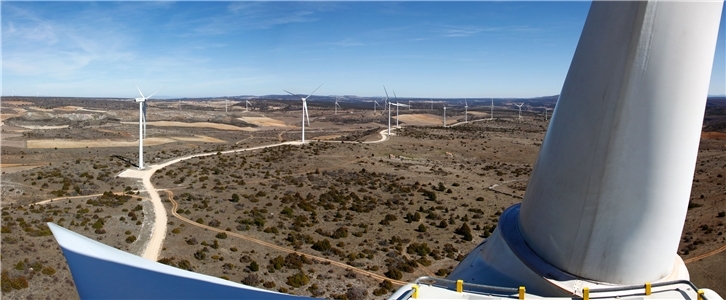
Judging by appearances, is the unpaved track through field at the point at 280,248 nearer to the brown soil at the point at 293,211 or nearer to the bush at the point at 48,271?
the brown soil at the point at 293,211

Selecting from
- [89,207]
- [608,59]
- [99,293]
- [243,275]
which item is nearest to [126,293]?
[99,293]

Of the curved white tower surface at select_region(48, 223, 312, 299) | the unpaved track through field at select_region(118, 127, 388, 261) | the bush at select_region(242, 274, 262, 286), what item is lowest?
the bush at select_region(242, 274, 262, 286)

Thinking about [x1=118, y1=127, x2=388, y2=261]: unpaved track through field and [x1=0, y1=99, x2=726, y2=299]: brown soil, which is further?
[x1=118, y1=127, x2=388, y2=261]: unpaved track through field

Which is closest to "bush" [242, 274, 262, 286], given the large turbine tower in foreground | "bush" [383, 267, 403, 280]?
"bush" [383, 267, 403, 280]

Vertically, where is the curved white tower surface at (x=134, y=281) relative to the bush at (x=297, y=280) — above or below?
above

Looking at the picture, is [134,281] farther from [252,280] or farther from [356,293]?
[252,280]

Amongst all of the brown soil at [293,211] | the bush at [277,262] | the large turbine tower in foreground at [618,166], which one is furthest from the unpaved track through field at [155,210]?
the large turbine tower in foreground at [618,166]

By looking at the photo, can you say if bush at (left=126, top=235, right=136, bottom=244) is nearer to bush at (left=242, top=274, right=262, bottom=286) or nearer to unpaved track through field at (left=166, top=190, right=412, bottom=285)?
unpaved track through field at (left=166, top=190, right=412, bottom=285)

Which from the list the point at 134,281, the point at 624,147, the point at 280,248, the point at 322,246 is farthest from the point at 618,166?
the point at 280,248
